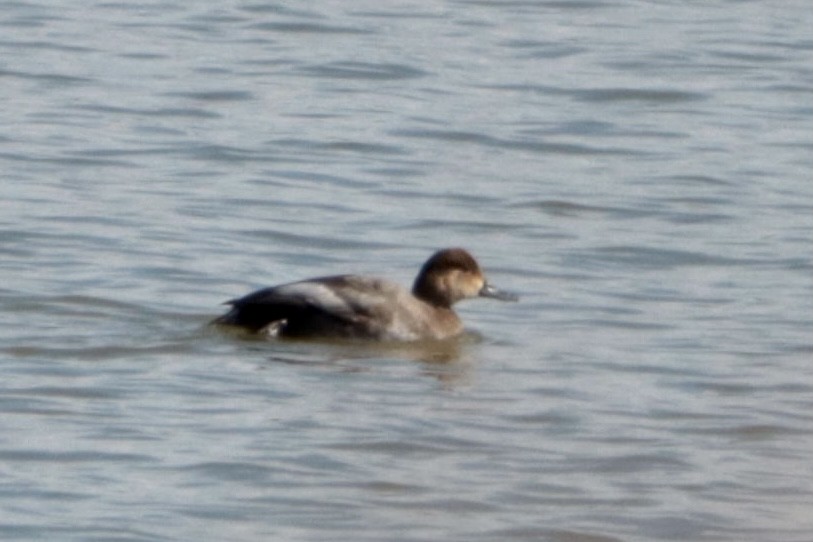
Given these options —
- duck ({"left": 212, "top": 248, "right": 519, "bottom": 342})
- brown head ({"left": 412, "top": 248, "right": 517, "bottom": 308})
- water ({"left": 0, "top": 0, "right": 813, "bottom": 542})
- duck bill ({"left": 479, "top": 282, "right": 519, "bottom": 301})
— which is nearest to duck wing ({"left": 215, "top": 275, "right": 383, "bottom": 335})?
duck ({"left": 212, "top": 248, "right": 519, "bottom": 342})

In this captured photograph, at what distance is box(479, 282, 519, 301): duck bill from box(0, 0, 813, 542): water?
0.38 ft

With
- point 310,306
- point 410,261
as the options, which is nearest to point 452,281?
point 310,306

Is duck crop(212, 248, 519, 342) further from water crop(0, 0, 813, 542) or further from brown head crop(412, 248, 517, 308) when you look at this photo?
water crop(0, 0, 813, 542)

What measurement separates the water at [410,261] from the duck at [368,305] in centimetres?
14

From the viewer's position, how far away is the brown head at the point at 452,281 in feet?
38.4

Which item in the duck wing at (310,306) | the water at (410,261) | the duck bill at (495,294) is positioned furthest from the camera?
the duck bill at (495,294)

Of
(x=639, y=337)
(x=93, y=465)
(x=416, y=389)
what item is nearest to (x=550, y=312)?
(x=639, y=337)

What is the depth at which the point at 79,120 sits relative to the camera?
16047 mm

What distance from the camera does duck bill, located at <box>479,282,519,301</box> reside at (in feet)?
38.2

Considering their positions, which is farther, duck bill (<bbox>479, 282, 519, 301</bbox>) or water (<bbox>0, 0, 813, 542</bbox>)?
duck bill (<bbox>479, 282, 519, 301</bbox>)

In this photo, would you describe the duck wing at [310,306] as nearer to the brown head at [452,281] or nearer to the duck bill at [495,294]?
the brown head at [452,281]

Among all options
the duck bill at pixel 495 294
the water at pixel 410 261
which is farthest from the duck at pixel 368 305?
the water at pixel 410 261

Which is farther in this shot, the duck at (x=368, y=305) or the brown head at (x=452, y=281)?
the brown head at (x=452, y=281)

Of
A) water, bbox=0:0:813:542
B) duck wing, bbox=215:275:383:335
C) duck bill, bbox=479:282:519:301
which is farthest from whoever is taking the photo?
duck bill, bbox=479:282:519:301
